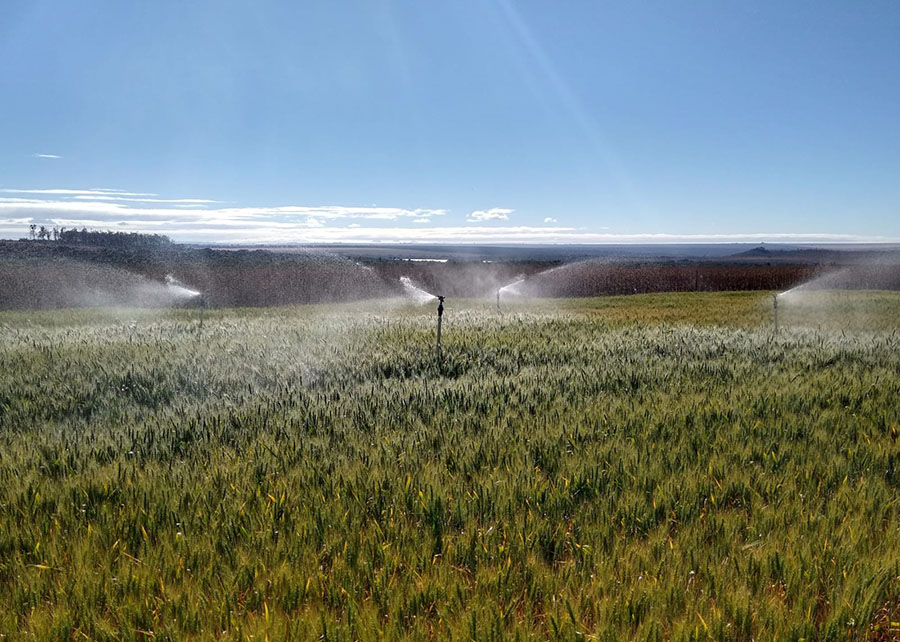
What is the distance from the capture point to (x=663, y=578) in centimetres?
326

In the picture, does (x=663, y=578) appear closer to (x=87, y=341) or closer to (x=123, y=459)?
(x=123, y=459)

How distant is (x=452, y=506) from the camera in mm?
4172

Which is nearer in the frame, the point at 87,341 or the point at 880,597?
the point at 880,597

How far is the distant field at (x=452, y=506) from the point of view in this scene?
3.00 m

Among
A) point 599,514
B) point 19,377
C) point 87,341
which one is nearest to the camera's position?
point 599,514

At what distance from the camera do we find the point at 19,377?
9109mm

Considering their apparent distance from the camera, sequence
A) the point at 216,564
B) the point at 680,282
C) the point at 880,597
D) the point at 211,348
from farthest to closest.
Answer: the point at 680,282 < the point at 211,348 < the point at 216,564 < the point at 880,597

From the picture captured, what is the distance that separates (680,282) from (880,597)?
2701 inches

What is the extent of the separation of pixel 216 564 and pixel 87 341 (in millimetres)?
11694

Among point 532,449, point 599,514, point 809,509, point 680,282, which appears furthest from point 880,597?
point 680,282

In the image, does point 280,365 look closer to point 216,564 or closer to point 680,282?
point 216,564

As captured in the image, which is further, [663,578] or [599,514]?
[599,514]

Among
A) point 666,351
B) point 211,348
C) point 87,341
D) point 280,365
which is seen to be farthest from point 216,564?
point 87,341

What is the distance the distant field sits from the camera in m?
3.00
